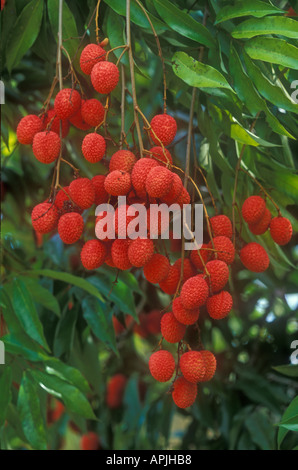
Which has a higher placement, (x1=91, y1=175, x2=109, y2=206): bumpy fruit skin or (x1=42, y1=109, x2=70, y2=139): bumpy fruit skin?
(x1=42, y1=109, x2=70, y2=139): bumpy fruit skin

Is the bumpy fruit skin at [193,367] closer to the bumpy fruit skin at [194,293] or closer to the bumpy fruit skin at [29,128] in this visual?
the bumpy fruit skin at [194,293]

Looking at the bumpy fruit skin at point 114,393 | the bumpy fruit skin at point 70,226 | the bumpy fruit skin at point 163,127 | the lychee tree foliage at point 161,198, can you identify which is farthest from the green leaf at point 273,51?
the bumpy fruit skin at point 114,393

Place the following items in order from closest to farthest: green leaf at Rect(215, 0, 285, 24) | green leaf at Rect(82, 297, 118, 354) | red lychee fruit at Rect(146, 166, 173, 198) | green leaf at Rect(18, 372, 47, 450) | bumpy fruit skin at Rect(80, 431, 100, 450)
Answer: red lychee fruit at Rect(146, 166, 173, 198) < green leaf at Rect(215, 0, 285, 24) < green leaf at Rect(18, 372, 47, 450) < green leaf at Rect(82, 297, 118, 354) < bumpy fruit skin at Rect(80, 431, 100, 450)

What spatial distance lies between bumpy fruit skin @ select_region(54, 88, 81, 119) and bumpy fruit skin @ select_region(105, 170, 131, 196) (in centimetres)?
9

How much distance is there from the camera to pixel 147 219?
18.3 inches

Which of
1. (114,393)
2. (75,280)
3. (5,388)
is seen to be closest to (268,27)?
(75,280)

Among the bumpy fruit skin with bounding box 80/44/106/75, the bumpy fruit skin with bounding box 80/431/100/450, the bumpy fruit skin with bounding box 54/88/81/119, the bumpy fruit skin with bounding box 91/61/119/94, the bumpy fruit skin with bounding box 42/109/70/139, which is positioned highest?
the bumpy fruit skin with bounding box 80/44/106/75

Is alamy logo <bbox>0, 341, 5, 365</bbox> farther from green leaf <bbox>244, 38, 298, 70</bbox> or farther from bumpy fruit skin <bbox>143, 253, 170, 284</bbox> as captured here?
green leaf <bbox>244, 38, 298, 70</bbox>

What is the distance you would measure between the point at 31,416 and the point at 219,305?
295 mm

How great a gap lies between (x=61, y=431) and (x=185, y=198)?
1.09m

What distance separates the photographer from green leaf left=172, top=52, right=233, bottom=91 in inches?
19.5

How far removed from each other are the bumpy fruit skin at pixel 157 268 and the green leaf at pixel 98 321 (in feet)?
1.06

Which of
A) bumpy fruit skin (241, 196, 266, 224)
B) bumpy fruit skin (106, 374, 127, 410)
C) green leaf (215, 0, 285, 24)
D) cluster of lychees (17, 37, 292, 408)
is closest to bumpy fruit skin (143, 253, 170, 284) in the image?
cluster of lychees (17, 37, 292, 408)
